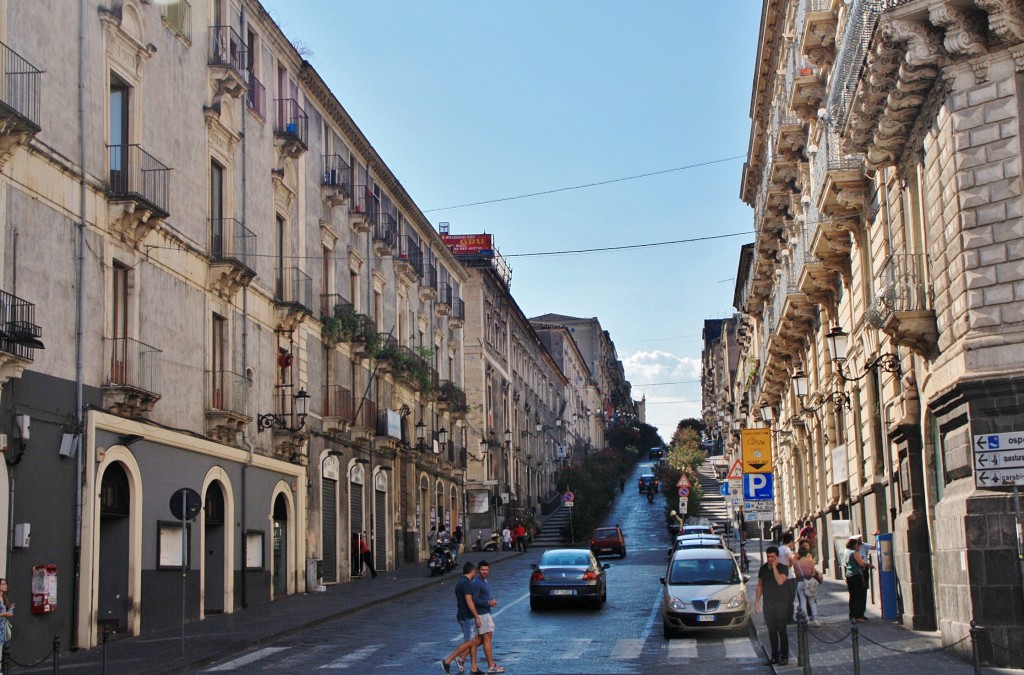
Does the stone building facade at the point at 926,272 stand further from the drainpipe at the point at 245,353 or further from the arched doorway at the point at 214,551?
the arched doorway at the point at 214,551

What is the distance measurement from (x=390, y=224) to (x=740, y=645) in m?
27.6

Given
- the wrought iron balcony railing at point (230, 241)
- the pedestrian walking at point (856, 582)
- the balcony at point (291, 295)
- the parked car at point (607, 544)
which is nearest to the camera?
the pedestrian walking at point (856, 582)

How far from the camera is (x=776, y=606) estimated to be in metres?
17.2

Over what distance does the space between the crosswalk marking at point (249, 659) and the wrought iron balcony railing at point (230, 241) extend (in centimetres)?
1000

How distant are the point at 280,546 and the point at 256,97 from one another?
37.3 ft

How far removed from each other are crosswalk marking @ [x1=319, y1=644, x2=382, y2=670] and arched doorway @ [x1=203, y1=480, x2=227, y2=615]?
7.87 metres

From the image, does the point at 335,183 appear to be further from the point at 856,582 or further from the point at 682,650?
the point at 856,582

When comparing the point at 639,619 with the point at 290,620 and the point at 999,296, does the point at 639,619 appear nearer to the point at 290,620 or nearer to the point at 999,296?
the point at 290,620

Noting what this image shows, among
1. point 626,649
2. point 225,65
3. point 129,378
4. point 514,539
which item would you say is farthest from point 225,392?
point 514,539

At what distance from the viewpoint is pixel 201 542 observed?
2623 centimetres

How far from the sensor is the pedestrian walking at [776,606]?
55.2 ft

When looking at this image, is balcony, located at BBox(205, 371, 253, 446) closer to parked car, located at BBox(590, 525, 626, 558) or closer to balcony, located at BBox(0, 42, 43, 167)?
balcony, located at BBox(0, 42, 43, 167)

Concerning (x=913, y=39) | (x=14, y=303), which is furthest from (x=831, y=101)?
(x=14, y=303)

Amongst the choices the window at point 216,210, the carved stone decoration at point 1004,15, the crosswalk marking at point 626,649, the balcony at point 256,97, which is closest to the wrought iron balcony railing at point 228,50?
the balcony at point 256,97
